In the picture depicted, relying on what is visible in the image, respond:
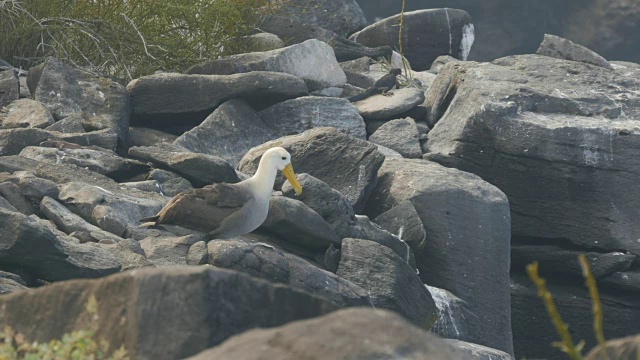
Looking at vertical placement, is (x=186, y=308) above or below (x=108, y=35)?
above

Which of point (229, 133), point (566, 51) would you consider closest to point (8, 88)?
point (229, 133)

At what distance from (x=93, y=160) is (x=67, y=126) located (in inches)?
67.7

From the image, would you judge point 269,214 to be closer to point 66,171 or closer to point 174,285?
point 66,171

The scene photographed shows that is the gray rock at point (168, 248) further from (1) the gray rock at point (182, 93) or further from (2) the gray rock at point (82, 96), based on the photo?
(1) the gray rock at point (182, 93)

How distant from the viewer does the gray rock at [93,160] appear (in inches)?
503

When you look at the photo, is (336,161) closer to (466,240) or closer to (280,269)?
(466,240)

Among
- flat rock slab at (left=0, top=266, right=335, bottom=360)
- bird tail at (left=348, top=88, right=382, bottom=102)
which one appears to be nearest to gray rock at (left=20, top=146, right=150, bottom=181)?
bird tail at (left=348, top=88, right=382, bottom=102)

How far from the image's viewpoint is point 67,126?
47.7ft

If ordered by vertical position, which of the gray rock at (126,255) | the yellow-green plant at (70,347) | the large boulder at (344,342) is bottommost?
the gray rock at (126,255)

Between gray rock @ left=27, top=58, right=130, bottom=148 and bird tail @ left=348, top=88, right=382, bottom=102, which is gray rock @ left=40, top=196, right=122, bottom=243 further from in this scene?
bird tail @ left=348, top=88, right=382, bottom=102

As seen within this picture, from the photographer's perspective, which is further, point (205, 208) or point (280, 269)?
point (205, 208)

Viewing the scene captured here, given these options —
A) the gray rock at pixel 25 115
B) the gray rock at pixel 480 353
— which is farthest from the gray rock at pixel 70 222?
the gray rock at pixel 25 115

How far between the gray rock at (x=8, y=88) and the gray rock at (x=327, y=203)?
4.46 m

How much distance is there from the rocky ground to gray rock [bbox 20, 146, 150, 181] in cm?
2
